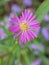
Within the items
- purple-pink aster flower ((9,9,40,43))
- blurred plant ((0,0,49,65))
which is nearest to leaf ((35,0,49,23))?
blurred plant ((0,0,49,65))

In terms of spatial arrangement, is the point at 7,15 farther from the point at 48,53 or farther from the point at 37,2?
the point at 48,53

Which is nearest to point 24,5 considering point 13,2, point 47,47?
point 13,2

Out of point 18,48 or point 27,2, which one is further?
point 27,2

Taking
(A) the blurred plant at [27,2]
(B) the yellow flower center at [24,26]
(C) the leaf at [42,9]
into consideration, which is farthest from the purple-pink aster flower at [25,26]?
(A) the blurred plant at [27,2]

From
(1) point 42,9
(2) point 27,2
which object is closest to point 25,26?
(1) point 42,9

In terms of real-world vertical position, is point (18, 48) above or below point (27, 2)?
below

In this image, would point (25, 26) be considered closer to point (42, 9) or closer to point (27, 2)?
point (42, 9)

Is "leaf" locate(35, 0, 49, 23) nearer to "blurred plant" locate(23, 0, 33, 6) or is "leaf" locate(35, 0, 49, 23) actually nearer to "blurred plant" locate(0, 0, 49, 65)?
"blurred plant" locate(0, 0, 49, 65)

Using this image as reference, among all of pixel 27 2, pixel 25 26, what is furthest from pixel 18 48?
pixel 27 2
